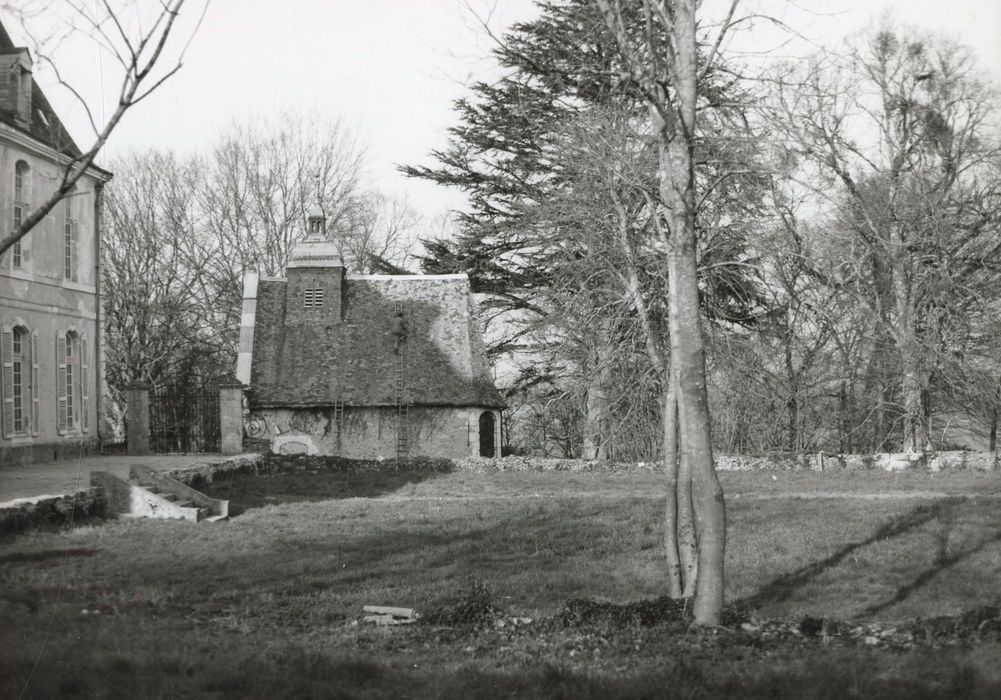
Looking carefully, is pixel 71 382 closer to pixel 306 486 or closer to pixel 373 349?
Answer: pixel 306 486

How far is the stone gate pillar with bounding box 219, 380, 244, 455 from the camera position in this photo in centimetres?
2875

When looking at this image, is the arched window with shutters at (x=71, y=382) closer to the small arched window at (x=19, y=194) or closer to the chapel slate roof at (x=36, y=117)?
the small arched window at (x=19, y=194)

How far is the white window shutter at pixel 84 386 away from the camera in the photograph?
84.3 ft

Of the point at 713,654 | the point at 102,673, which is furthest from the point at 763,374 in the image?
the point at 102,673

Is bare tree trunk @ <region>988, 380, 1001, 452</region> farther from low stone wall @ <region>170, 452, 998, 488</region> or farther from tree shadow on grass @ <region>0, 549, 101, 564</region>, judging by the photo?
tree shadow on grass @ <region>0, 549, 101, 564</region>

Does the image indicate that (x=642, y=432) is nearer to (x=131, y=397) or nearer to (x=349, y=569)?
(x=131, y=397)

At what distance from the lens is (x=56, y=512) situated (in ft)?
51.1

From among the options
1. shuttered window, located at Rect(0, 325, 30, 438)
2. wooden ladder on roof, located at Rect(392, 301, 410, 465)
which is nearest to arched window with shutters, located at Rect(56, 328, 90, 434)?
shuttered window, located at Rect(0, 325, 30, 438)

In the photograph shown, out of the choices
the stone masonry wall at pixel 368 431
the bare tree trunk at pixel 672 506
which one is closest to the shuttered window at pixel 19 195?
the stone masonry wall at pixel 368 431

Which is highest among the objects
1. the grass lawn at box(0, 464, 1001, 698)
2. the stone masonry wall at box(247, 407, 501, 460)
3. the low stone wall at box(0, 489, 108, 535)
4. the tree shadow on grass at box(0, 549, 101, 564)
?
the stone masonry wall at box(247, 407, 501, 460)

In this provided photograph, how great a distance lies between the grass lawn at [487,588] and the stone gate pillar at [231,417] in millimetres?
4041

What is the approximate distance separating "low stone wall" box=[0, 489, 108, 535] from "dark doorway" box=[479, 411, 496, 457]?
1768 centimetres

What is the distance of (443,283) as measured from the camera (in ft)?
119

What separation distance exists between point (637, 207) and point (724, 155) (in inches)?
430
